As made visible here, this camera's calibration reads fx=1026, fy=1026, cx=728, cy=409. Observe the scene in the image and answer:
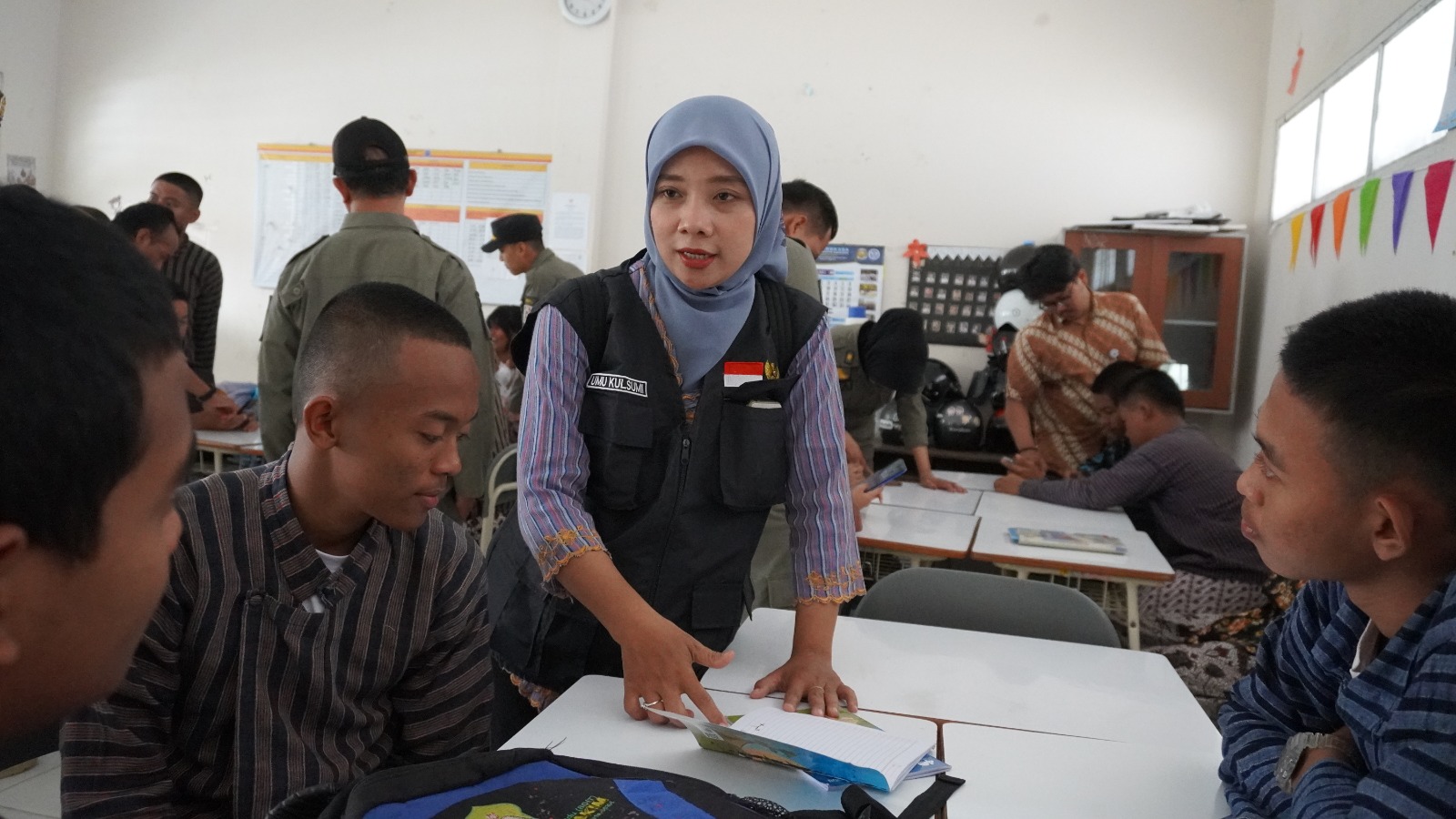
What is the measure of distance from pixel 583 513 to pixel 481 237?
194 inches

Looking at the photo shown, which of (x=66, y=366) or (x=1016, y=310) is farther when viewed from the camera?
(x=1016, y=310)

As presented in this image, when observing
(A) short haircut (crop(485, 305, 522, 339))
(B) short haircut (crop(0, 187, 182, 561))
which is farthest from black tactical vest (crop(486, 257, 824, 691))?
(A) short haircut (crop(485, 305, 522, 339))

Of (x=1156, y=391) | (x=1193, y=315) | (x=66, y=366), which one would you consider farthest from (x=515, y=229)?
(x=66, y=366)

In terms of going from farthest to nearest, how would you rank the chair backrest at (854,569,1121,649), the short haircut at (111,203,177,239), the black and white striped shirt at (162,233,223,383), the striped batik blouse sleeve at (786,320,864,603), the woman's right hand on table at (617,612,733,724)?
the black and white striped shirt at (162,233,223,383) → the short haircut at (111,203,177,239) → the chair backrest at (854,569,1121,649) → the striped batik blouse sleeve at (786,320,864,603) → the woman's right hand on table at (617,612,733,724)

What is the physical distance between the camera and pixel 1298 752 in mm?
1038

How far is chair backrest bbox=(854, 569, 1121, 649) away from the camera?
1.85 meters

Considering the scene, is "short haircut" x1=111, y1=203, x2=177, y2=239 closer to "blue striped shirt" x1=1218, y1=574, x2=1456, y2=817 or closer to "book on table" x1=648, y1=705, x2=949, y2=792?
"book on table" x1=648, y1=705, x2=949, y2=792

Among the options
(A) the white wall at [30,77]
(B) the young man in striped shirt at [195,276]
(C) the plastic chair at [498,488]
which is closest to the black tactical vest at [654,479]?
(C) the plastic chair at [498,488]

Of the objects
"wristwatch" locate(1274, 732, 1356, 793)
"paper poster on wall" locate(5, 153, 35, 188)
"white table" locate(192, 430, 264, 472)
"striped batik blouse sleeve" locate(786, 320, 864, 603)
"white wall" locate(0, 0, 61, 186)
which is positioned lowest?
"white table" locate(192, 430, 264, 472)

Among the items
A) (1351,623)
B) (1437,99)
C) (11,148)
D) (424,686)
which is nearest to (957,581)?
(1351,623)

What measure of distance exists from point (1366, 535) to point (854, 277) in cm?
460

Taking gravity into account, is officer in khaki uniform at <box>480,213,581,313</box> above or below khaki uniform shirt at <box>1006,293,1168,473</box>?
above

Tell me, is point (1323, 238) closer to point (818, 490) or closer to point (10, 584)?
point (818, 490)

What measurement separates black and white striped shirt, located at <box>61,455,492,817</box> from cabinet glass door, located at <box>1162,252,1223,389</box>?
172 inches
